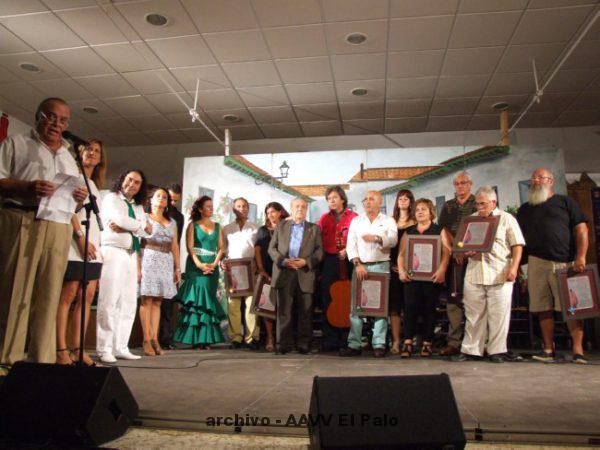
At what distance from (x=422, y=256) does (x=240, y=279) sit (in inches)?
75.7

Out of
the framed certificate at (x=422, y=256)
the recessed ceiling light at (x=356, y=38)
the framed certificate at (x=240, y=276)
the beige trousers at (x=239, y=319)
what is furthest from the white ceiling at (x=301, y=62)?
the beige trousers at (x=239, y=319)

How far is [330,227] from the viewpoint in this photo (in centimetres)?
482

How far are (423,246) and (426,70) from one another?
9.30 ft

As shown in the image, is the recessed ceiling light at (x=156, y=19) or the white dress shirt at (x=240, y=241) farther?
the white dress shirt at (x=240, y=241)

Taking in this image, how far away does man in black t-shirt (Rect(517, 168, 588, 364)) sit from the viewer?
3.93 m

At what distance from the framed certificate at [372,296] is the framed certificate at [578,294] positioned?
1424mm

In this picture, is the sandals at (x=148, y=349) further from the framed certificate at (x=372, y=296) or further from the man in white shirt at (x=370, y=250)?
the framed certificate at (x=372, y=296)

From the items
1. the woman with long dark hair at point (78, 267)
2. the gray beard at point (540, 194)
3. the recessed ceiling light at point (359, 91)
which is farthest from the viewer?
the recessed ceiling light at point (359, 91)

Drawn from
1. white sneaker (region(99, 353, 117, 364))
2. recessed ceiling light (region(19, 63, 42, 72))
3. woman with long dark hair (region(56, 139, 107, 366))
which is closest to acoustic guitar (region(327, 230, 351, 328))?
white sneaker (region(99, 353, 117, 364))


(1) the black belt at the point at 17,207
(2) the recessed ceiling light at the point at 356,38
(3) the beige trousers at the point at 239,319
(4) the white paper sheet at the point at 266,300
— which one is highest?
(2) the recessed ceiling light at the point at 356,38

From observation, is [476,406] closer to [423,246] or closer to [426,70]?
[423,246]

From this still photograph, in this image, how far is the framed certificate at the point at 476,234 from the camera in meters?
3.87

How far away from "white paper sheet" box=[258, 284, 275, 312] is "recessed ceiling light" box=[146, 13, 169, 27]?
9.81 feet

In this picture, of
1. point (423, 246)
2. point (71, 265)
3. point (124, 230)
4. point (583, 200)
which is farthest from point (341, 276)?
point (583, 200)
